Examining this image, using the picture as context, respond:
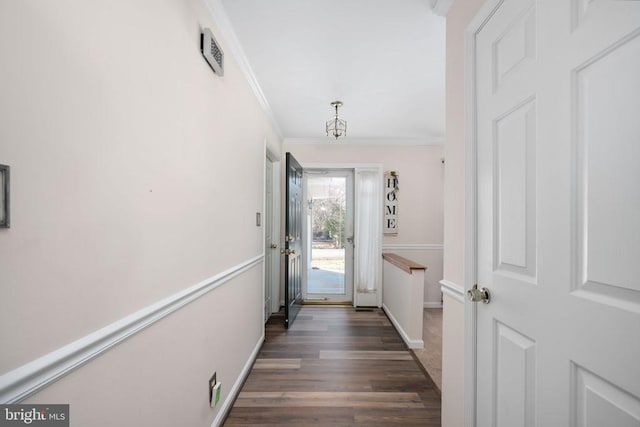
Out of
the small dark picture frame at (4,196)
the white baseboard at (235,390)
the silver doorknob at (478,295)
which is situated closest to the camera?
the small dark picture frame at (4,196)

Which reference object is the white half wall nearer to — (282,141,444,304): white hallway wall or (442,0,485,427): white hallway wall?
(282,141,444,304): white hallway wall

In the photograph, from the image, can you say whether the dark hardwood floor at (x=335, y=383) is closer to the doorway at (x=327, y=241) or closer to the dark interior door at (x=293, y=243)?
the dark interior door at (x=293, y=243)

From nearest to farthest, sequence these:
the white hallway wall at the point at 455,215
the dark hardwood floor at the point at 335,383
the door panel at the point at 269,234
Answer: the white hallway wall at the point at 455,215
the dark hardwood floor at the point at 335,383
the door panel at the point at 269,234

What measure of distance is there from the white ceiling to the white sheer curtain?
116cm

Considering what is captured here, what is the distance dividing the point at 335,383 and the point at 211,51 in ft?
7.76

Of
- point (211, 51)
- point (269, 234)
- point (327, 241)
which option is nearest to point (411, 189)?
point (327, 241)

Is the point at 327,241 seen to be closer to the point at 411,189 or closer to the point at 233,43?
the point at 411,189

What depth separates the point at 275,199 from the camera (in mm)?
3980

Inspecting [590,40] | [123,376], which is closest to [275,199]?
[123,376]

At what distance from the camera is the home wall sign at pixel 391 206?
4.41m

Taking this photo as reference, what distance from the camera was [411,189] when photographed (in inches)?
175

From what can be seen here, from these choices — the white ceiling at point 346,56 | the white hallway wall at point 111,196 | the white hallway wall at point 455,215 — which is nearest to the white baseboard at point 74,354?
the white hallway wall at point 111,196

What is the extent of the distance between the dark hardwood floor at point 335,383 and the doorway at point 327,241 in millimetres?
1142

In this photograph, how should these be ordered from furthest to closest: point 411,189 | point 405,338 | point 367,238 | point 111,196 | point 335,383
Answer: point 411,189 < point 367,238 < point 405,338 < point 335,383 < point 111,196
